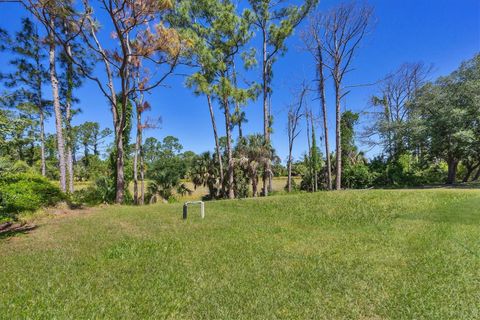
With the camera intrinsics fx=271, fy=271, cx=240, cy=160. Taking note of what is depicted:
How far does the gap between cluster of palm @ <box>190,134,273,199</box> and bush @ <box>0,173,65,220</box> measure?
11.1m

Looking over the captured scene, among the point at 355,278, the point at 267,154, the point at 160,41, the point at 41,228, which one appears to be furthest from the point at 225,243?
the point at 267,154

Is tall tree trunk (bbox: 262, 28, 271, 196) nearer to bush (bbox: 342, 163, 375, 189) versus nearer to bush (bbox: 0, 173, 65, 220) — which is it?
bush (bbox: 342, 163, 375, 189)

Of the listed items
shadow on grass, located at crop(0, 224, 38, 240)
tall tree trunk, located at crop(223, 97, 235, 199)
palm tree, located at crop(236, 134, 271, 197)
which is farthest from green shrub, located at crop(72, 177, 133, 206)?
palm tree, located at crop(236, 134, 271, 197)

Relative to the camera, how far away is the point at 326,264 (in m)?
4.65

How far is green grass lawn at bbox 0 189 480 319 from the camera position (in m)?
3.21

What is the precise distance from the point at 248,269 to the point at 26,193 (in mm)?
10003

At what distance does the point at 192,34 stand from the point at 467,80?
713 inches

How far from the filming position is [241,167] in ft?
71.1

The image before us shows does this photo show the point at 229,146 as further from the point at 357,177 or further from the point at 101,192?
the point at 357,177

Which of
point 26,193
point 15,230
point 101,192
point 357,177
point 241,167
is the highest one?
point 241,167

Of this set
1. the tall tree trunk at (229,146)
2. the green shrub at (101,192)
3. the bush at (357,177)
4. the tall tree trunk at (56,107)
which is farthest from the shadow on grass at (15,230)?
the bush at (357,177)

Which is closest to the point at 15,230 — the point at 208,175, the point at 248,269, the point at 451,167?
the point at 248,269

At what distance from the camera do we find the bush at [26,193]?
9.19m

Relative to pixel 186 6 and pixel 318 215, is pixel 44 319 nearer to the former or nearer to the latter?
pixel 318 215
